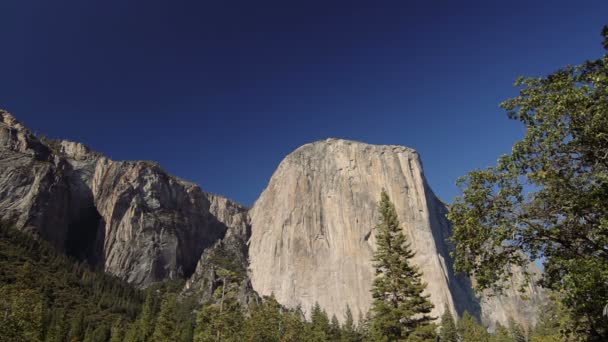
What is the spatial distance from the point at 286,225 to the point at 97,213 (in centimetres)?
9017

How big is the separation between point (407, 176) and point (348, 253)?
43.6 metres

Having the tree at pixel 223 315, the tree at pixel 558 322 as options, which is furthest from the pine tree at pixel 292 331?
the tree at pixel 558 322

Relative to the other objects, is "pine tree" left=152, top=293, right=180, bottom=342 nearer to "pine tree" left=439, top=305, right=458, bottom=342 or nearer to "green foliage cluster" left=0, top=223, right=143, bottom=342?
"green foliage cluster" left=0, top=223, right=143, bottom=342

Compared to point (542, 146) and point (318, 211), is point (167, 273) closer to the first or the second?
point (318, 211)

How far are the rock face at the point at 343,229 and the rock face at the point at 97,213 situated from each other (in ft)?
147

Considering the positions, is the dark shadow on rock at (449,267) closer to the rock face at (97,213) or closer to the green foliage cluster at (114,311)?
the green foliage cluster at (114,311)

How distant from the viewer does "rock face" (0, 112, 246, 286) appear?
16175cm

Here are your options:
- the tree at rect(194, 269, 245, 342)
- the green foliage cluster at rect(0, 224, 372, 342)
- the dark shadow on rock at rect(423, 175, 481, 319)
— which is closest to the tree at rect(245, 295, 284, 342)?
the green foliage cluster at rect(0, 224, 372, 342)

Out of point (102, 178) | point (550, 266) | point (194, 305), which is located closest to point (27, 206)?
point (102, 178)

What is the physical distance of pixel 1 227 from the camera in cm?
13800

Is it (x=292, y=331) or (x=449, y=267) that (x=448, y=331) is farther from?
(x=449, y=267)

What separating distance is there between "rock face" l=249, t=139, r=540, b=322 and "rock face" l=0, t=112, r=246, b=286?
147ft

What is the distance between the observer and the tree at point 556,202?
12023mm

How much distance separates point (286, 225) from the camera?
613 feet
